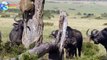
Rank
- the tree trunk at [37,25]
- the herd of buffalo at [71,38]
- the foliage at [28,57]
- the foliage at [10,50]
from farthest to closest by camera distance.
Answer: the herd of buffalo at [71,38]
the tree trunk at [37,25]
the foliage at [10,50]
the foliage at [28,57]

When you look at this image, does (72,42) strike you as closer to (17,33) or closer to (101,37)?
(101,37)

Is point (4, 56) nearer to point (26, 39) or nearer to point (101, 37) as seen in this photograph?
point (26, 39)

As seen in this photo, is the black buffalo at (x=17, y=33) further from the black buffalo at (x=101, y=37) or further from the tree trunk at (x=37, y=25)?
the black buffalo at (x=101, y=37)

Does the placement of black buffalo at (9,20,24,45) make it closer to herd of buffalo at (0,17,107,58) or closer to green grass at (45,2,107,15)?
herd of buffalo at (0,17,107,58)

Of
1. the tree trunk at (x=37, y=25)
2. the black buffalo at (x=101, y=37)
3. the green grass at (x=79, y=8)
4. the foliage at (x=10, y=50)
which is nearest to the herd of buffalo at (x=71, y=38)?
the black buffalo at (x=101, y=37)

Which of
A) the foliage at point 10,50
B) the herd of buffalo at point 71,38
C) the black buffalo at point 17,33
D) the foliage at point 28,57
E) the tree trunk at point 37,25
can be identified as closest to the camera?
the foliage at point 28,57

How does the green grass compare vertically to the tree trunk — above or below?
below

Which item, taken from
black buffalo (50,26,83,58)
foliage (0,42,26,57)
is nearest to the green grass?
black buffalo (50,26,83,58)

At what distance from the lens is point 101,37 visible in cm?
1702

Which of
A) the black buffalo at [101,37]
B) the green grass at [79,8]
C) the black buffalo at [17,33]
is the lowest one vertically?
the green grass at [79,8]

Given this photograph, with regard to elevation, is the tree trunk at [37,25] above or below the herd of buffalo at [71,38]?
above

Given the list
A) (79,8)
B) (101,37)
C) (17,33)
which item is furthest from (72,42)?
(79,8)

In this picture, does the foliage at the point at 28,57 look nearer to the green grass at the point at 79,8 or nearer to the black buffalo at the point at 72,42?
the black buffalo at the point at 72,42

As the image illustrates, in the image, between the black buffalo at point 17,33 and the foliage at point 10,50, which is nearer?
the foliage at point 10,50
